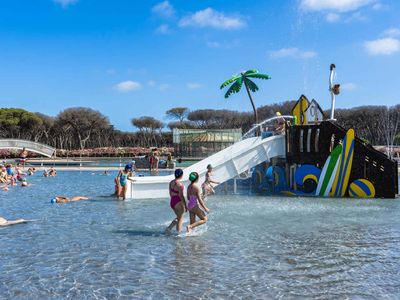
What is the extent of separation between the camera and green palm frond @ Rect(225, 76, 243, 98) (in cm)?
3203

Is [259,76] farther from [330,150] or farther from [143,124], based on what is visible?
[143,124]

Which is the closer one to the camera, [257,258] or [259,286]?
[259,286]

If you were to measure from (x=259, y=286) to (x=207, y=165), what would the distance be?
421 inches

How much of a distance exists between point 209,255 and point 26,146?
181 feet

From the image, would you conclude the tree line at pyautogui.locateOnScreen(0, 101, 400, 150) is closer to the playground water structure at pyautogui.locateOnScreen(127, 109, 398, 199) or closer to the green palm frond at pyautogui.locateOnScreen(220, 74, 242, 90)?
the green palm frond at pyautogui.locateOnScreen(220, 74, 242, 90)

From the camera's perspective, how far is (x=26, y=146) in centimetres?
5791

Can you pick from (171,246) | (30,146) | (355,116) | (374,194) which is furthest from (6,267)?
(355,116)

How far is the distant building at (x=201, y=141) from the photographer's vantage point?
49.4 m

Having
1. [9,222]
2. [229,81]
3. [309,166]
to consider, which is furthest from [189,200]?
[229,81]

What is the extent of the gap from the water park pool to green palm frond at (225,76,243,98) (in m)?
19.3

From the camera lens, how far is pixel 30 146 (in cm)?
5850

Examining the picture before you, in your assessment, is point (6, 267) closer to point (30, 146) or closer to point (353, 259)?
point (353, 259)

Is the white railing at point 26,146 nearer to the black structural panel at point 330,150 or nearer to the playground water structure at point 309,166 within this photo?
the playground water structure at point 309,166

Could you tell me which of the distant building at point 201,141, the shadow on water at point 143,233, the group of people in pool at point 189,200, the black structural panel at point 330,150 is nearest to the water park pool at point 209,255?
the shadow on water at point 143,233
